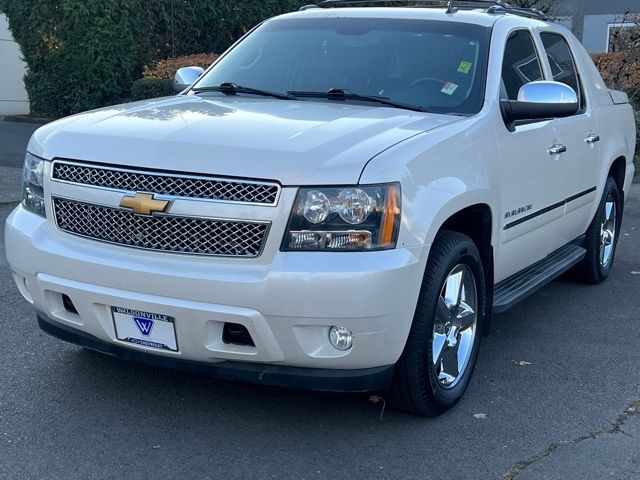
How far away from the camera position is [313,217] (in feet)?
11.6

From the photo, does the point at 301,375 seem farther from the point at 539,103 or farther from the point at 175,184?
the point at 539,103

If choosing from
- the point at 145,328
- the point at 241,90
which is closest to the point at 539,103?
the point at 241,90

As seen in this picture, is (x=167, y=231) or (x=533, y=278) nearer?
(x=167, y=231)

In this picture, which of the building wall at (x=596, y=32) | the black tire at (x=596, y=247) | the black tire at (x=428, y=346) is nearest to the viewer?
the black tire at (x=428, y=346)

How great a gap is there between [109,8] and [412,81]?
1385 centimetres

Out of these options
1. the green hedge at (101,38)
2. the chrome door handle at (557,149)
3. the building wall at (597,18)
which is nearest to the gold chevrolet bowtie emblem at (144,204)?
the chrome door handle at (557,149)

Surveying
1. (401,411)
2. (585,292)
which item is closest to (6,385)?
(401,411)

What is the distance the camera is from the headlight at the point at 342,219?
3.53m

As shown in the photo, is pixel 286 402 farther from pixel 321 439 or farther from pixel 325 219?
Answer: pixel 325 219

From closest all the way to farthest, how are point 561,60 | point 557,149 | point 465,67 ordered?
point 465,67, point 557,149, point 561,60

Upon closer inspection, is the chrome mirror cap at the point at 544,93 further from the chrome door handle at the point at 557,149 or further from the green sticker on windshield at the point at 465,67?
the chrome door handle at the point at 557,149

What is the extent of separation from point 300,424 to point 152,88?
13.2 metres

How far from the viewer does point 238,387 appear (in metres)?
4.47

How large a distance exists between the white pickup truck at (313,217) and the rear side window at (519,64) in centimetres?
3
